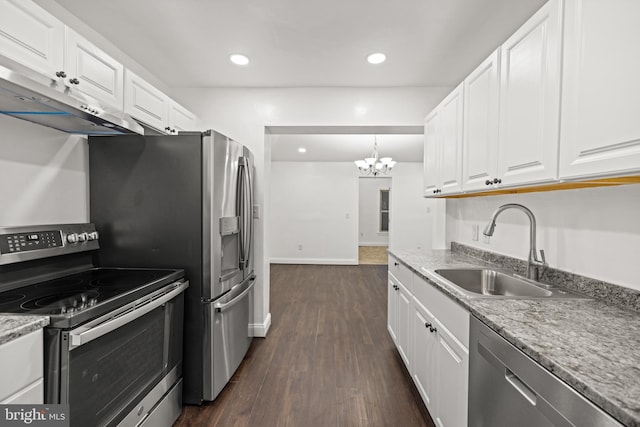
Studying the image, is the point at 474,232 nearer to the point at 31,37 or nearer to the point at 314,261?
the point at 31,37

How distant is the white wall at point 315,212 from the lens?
22.6ft

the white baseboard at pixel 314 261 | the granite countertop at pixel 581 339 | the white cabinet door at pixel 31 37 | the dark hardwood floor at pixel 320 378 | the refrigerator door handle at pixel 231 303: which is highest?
the white cabinet door at pixel 31 37

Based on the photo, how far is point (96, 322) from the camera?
119cm

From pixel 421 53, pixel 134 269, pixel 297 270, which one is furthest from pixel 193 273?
pixel 297 270

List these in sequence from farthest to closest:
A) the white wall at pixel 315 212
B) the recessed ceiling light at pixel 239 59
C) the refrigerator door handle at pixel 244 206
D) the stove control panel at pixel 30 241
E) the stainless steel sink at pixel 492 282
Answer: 1. the white wall at pixel 315 212
2. the recessed ceiling light at pixel 239 59
3. the refrigerator door handle at pixel 244 206
4. the stainless steel sink at pixel 492 282
5. the stove control panel at pixel 30 241

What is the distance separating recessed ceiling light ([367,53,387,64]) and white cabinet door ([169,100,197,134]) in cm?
171

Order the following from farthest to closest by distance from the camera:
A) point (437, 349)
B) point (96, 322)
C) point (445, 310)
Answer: point (437, 349), point (445, 310), point (96, 322)

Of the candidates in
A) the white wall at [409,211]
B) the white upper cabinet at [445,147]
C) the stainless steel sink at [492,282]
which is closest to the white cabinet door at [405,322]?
the stainless steel sink at [492,282]

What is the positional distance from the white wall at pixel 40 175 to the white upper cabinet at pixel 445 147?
2599 millimetres

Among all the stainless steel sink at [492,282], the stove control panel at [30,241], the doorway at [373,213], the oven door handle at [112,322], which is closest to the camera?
the oven door handle at [112,322]

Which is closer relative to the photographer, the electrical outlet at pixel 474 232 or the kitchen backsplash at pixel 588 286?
the kitchen backsplash at pixel 588 286

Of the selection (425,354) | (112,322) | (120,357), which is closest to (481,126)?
(425,354)

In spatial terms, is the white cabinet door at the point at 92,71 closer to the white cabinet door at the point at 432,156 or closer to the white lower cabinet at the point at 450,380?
the white lower cabinet at the point at 450,380

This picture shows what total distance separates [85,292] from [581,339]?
1993mm
